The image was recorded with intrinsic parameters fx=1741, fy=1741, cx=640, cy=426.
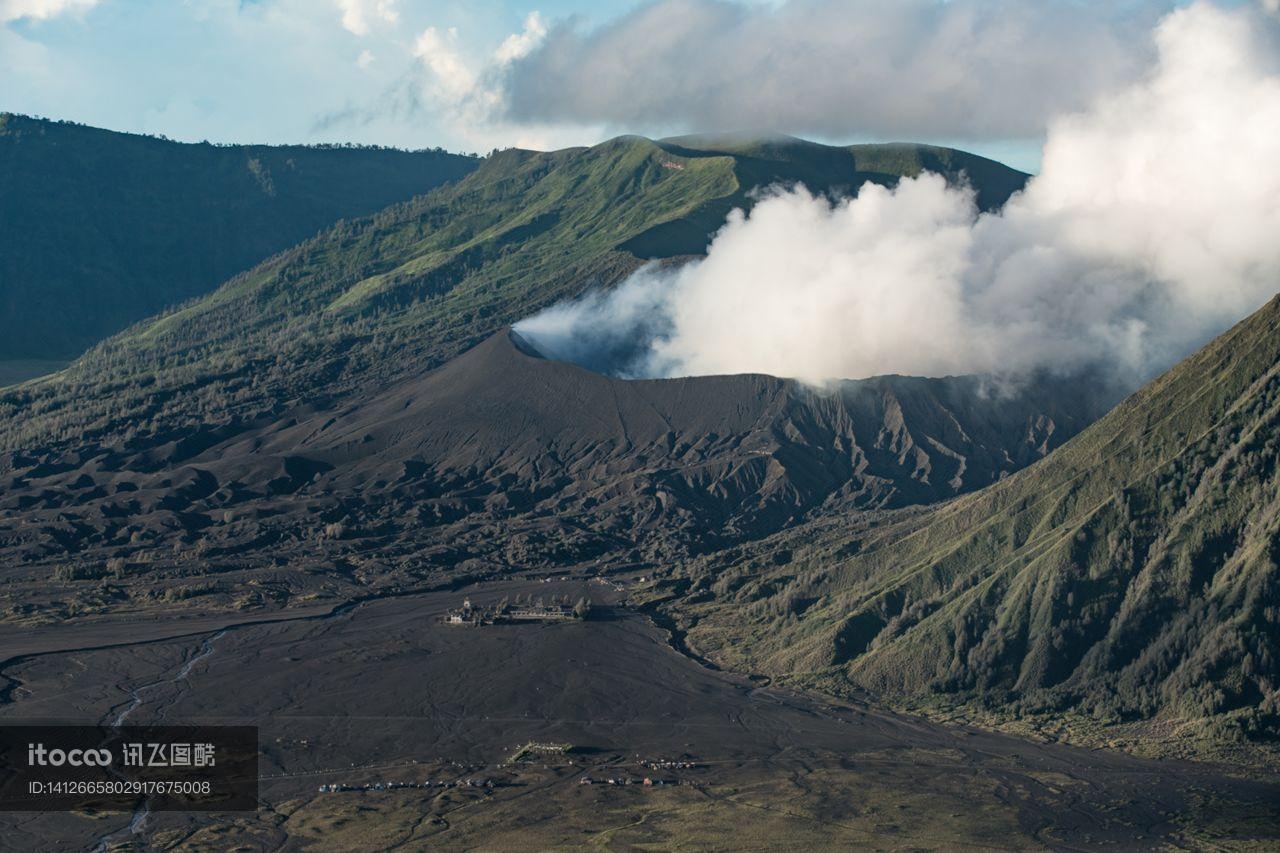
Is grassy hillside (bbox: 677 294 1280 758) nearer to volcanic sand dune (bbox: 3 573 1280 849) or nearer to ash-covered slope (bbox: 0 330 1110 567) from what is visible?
volcanic sand dune (bbox: 3 573 1280 849)

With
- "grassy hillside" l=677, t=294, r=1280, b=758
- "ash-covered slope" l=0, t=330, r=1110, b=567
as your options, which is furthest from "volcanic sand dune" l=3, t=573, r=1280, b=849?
"ash-covered slope" l=0, t=330, r=1110, b=567

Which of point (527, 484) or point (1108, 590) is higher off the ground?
point (527, 484)

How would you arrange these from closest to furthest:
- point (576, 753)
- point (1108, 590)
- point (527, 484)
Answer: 1. point (576, 753)
2. point (1108, 590)
3. point (527, 484)

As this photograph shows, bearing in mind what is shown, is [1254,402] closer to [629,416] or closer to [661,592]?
[661,592]

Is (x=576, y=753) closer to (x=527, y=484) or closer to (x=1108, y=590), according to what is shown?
(x=1108, y=590)

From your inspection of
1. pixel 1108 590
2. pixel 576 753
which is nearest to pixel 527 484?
pixel 1108 590

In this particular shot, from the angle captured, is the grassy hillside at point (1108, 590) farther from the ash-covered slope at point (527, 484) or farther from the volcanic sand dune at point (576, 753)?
the ash-covered slope at point (527, 484)

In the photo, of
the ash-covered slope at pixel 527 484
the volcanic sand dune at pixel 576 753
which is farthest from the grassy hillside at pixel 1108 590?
the ash-covered slope at pixel 527 484
